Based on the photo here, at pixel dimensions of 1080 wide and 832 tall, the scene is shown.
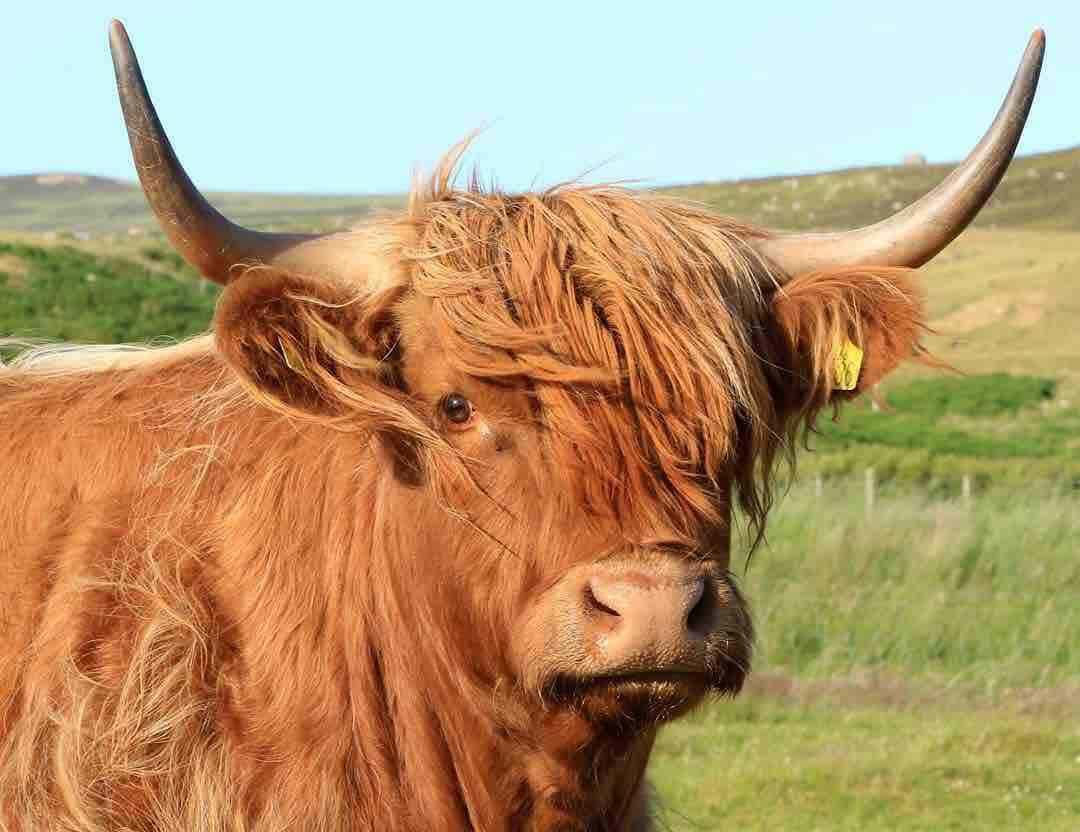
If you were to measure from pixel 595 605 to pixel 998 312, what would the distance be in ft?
145

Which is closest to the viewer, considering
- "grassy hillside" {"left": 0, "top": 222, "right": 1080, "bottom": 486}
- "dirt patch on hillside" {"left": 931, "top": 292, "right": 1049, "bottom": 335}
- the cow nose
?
the cow nose

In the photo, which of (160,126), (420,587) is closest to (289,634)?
(420,587)

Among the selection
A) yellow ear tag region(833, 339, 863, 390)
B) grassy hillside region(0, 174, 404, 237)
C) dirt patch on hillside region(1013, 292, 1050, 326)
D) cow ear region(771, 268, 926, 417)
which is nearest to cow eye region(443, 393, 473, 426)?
cow ear region(771, 268, 926, 417)

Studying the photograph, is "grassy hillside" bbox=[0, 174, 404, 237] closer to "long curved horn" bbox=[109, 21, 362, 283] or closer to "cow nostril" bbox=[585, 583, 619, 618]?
"long curved horn" bbox=[109, 21, 362, 283]

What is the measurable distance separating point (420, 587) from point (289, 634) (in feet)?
0.90

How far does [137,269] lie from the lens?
33250 mm

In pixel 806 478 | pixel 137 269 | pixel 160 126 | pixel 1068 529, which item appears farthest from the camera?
pixel 137 269

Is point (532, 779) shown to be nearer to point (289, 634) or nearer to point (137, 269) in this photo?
point (289, 634)

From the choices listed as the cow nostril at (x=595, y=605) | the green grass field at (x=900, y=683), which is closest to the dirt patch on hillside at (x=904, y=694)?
the green grass field at (x=900, y=683)

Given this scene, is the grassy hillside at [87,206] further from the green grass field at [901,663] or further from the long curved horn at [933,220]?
the long curved horn at [933,220]

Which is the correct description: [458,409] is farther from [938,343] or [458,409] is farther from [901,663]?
[938,343]

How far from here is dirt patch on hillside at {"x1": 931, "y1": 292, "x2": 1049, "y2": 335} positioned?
145ft

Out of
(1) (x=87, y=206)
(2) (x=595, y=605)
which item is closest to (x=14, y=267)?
(2) (x=595, y=605)

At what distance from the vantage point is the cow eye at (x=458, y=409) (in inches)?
115
